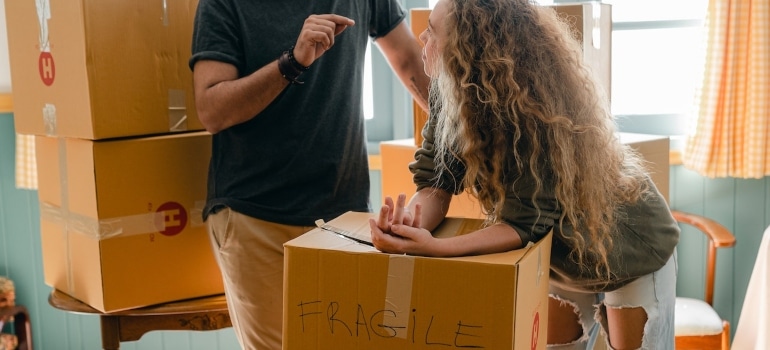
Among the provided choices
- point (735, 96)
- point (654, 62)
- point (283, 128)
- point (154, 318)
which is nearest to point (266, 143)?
point (283, 128)

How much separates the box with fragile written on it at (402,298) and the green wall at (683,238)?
6.29ft

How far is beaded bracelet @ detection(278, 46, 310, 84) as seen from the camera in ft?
5.14

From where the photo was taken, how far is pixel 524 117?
1323 millimetres

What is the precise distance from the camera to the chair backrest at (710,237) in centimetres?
283

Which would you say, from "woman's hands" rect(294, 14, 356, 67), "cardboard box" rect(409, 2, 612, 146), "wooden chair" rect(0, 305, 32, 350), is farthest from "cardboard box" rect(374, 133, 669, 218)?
"wooden chair" rect(0, 305, 32, 350)

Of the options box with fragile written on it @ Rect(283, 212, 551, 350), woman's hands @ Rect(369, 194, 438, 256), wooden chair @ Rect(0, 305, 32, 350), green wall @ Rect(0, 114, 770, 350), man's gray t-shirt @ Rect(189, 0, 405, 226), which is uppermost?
man's gray t-shirt @ Rect(189, 0, 405, 226)

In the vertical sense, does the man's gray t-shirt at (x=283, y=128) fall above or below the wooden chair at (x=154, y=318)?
above

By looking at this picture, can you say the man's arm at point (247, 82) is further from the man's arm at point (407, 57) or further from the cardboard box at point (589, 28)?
the cardboard box at point (589, 28)

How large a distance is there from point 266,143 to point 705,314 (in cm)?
171

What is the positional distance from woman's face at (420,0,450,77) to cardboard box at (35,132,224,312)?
2.42 feet

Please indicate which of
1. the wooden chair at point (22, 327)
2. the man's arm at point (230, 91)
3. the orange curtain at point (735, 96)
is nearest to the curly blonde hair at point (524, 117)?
the man's arm at point (230, 91)

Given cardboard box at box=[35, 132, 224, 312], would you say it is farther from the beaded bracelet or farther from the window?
the window

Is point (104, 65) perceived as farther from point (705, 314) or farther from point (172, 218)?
point (705, 314)

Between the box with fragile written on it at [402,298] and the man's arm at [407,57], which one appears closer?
the box with fragile written on it at [402,298]
